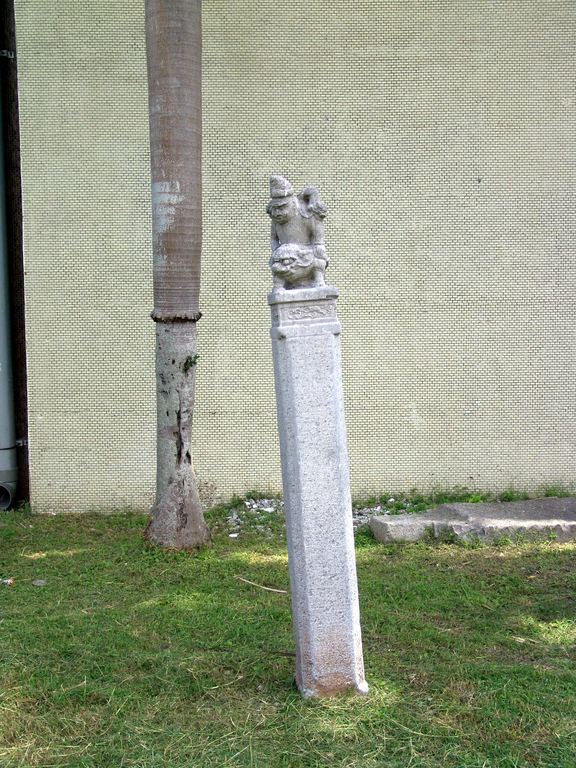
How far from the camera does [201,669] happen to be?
4.31m

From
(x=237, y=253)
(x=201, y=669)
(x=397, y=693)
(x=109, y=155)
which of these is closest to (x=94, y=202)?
(x=109, y=155)

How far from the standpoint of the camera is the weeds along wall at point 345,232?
848 cm

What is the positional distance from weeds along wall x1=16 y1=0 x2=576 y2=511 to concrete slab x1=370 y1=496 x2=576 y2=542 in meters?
1.18

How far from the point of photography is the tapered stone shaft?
3830mm

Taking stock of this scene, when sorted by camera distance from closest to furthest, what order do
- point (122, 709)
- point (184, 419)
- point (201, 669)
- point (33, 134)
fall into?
point (122, 709), point (201, 669), point (184, 419), point (33, 134)

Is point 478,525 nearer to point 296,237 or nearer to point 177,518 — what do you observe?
point 177,518

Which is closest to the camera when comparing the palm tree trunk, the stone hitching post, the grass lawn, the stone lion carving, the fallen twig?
the grass lawn

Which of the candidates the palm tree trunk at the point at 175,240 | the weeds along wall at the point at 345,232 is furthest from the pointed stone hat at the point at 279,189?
the weeds along wall at the point at 345,232

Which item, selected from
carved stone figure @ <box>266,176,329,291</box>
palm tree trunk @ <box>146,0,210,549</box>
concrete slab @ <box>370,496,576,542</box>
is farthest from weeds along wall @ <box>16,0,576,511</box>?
carved stone figure @ <box>266,176,329,291</box>

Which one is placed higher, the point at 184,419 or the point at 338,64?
the point at 338,64

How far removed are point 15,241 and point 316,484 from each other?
6622 millimetres

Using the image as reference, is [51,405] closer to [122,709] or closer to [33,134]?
[33,134]

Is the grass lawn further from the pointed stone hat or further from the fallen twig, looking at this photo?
the pointed stone hat

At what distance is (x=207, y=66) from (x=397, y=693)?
22.1 feet
